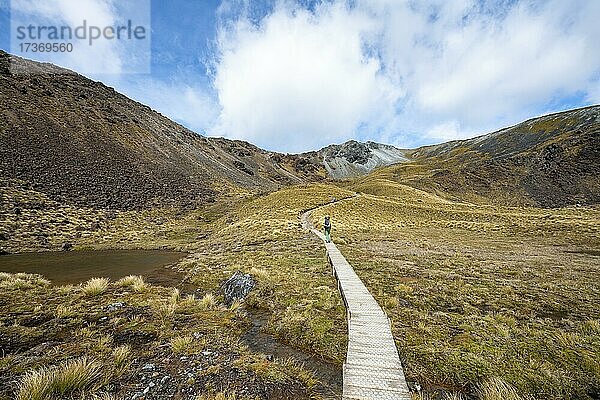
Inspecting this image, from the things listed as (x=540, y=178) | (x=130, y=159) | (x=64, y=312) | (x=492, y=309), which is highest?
(x=130, y=159)

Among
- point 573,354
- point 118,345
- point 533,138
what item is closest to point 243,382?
point 118,345

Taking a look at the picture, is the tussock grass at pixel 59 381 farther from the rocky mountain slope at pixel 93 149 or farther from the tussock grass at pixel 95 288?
the rocky mountain slope at pixel 93 149

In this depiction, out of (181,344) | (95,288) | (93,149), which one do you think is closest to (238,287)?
(181,344)

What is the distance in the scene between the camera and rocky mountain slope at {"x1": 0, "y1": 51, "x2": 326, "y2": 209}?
4831 cm

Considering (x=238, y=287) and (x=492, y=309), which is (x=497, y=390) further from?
(x=238, y=287)

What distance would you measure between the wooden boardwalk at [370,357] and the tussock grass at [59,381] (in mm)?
5662

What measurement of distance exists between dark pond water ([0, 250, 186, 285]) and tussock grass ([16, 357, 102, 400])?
14140 millimetres

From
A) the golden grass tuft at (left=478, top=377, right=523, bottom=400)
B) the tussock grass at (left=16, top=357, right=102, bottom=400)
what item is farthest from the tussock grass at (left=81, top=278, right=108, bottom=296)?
the golden grass tuft at (left=478, top=377, right=523, bottom=400)

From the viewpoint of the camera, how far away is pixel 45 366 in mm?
7102

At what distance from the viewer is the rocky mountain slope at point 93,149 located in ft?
159

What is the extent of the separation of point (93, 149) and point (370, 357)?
242 ft

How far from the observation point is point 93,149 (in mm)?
62094

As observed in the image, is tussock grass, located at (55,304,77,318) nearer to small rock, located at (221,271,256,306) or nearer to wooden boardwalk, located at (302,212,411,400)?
small rock, located at (221,271,256,306)

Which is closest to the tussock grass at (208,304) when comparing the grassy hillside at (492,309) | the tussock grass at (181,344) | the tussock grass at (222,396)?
the tussock grass at (181,344)
